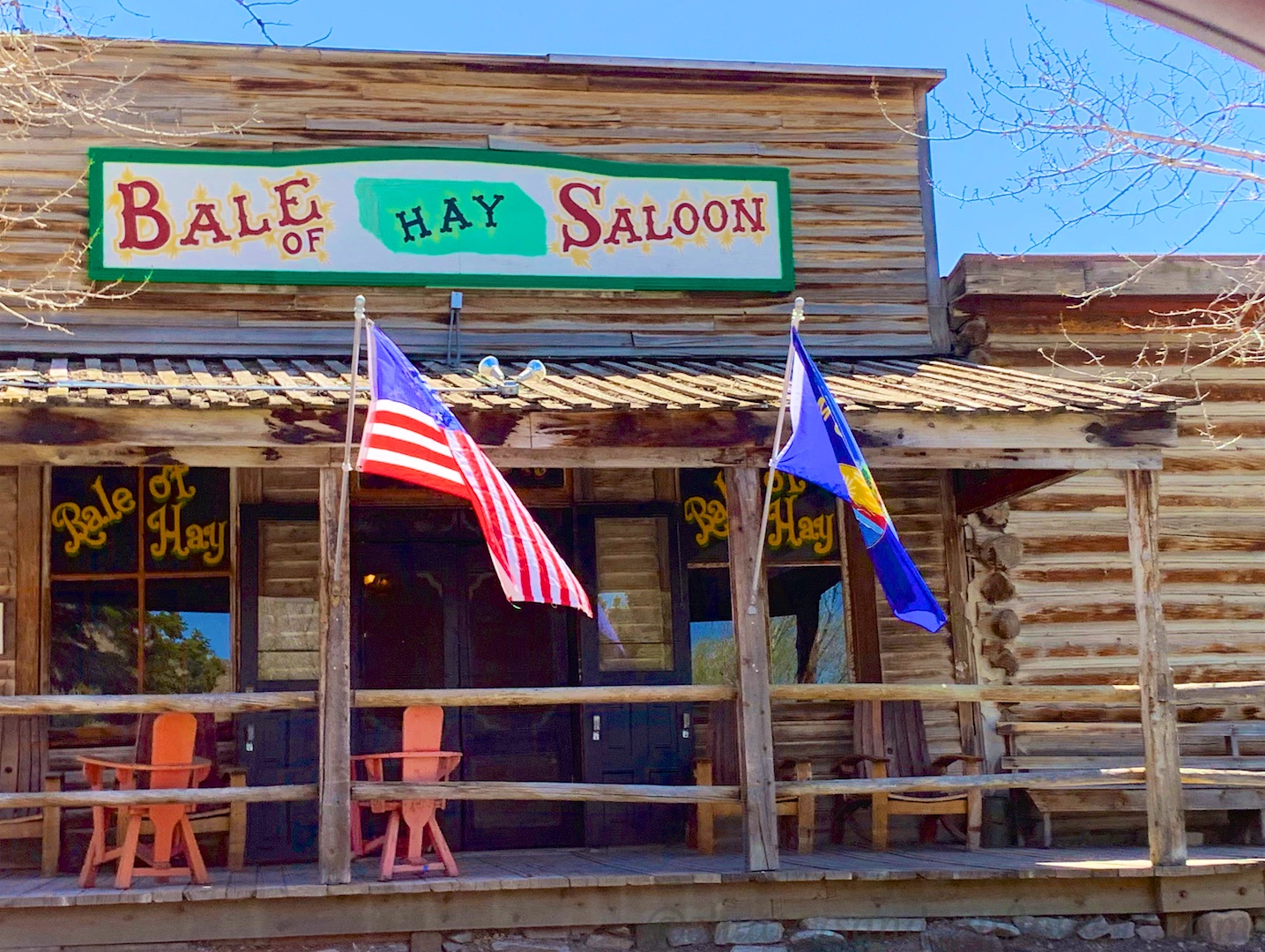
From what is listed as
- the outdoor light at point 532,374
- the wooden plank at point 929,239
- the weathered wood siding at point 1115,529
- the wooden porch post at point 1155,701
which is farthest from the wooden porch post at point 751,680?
the wooden plank at point 929,239

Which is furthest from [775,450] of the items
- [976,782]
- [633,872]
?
[633,872]

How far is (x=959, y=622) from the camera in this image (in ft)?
33.4

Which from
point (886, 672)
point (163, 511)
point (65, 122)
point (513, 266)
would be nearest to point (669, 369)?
point (513, 266)

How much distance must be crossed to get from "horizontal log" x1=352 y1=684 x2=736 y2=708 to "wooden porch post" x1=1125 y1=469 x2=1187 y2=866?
2.31 meters

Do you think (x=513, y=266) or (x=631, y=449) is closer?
(x=631, y=449)

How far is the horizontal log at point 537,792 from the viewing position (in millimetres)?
7684

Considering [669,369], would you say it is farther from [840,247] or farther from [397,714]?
[397,714]

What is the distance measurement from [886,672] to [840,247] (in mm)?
2978

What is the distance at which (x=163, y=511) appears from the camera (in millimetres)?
9375

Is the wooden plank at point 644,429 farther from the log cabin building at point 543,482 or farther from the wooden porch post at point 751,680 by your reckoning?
the wooden porch post at point 751,680

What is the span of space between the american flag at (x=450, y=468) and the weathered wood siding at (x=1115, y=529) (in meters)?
4.46

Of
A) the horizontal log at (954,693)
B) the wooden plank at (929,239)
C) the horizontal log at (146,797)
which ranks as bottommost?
the horizontal log at (146,797)

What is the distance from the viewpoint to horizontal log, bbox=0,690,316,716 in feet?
24.6

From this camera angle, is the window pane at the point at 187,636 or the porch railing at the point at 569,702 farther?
the window pane at the point at 187,636
